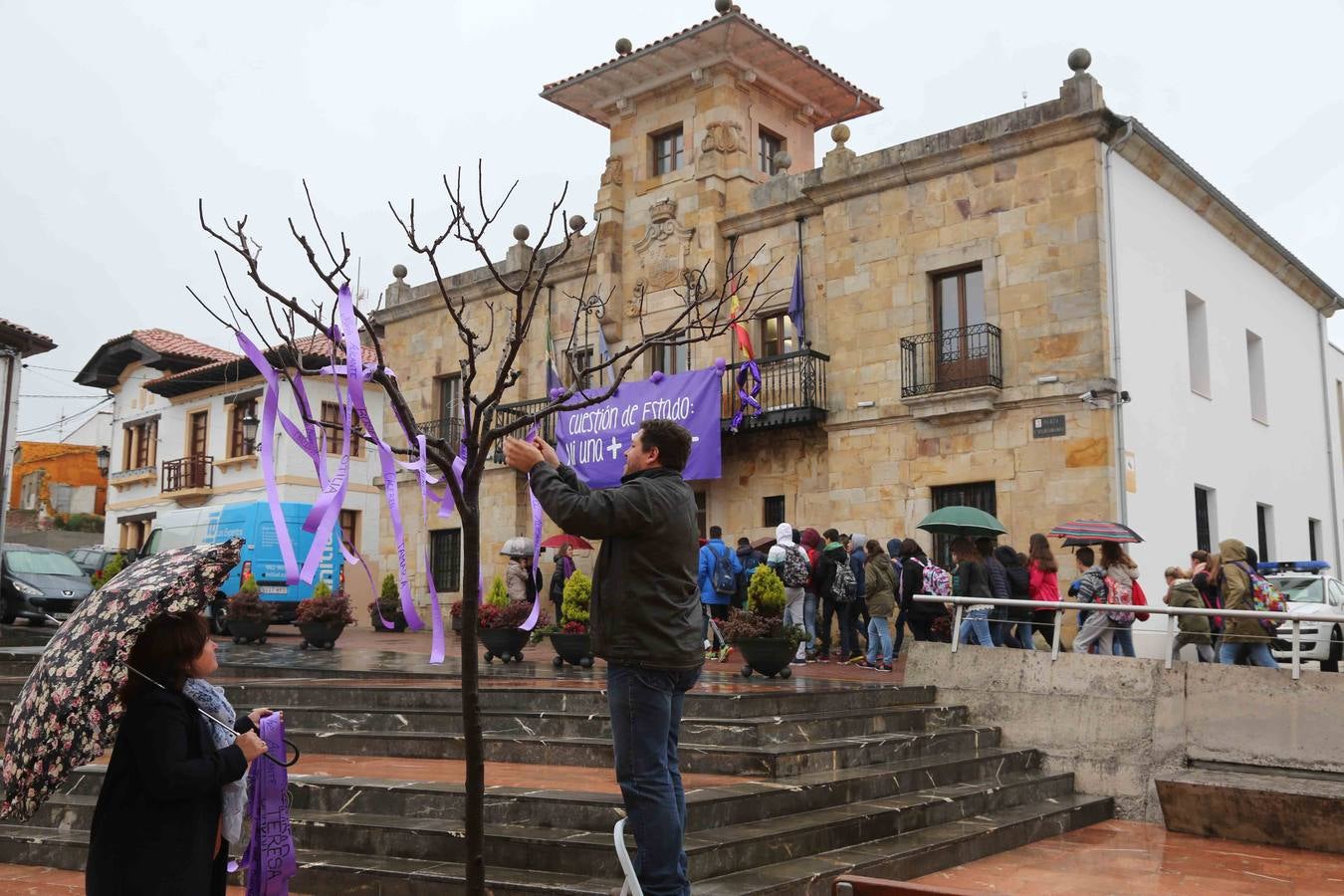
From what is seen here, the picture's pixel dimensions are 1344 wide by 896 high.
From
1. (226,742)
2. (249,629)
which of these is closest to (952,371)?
(249,629)

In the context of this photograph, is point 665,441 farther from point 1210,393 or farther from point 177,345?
point 177,345

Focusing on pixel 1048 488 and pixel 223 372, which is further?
pixel 223 372

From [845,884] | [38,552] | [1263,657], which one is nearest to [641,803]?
[845,884]

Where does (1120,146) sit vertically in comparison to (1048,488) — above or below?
above

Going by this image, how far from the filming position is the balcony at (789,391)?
58.4ft

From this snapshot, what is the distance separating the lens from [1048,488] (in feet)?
50.9

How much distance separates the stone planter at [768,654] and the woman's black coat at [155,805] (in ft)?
24.8

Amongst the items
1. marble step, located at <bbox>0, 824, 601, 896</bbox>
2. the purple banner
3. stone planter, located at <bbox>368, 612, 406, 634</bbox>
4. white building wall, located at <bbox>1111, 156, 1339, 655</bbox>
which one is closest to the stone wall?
marble step, located at <bbox>0, 824, 601, 896</bbox>

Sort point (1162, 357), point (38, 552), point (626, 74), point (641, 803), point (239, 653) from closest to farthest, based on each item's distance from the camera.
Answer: point (641, 803)
point (239, 653)
point (1162, 357)
point (626, 74)
point (38, 552)

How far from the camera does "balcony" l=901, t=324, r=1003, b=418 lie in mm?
16125

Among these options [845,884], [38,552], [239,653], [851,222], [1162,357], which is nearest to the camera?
[845,884]

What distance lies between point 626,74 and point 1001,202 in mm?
7582

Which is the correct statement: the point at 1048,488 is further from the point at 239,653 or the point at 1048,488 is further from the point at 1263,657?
the point at 239,653

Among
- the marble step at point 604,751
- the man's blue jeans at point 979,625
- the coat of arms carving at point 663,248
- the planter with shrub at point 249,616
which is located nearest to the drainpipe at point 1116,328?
the man's blue jeans at point 979,625
